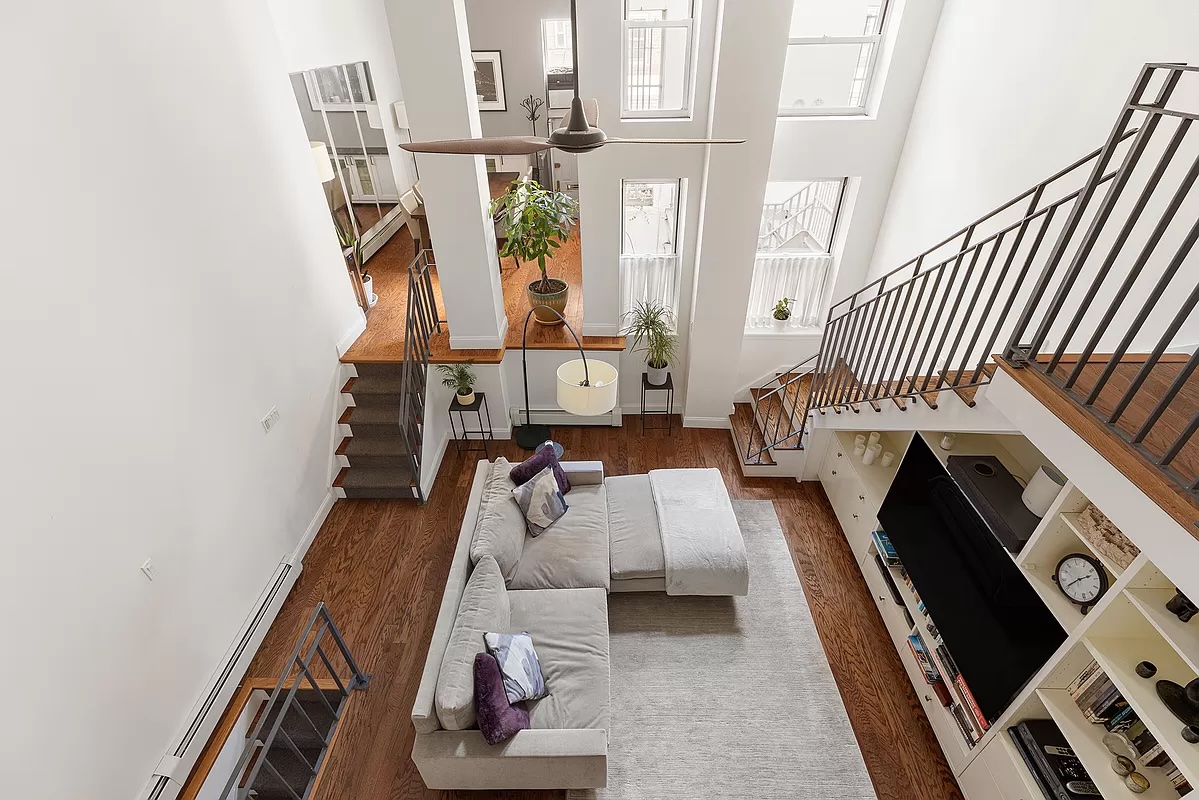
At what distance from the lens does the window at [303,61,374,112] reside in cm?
503

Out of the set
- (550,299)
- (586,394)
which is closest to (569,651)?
(586,394)

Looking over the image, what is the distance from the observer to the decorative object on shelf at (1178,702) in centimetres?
201

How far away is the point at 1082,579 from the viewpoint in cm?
247

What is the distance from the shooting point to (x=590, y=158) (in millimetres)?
4461

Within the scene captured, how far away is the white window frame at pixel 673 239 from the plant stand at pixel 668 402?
0.62m

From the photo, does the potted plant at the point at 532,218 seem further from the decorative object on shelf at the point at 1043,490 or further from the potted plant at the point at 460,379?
the decorative object on shelf at the point at 1043,490

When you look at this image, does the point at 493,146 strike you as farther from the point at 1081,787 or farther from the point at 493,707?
the point at 1081,787

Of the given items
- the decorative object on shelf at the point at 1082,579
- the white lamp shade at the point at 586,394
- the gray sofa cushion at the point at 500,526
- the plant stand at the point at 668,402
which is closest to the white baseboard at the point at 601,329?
the plant stand at the point at 668,402

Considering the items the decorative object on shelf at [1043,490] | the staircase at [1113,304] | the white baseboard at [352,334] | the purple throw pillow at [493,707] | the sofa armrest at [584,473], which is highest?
the staircase at [1113,304]

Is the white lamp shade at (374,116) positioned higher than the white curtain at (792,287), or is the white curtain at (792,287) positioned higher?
the white lamp shade at (374,116)

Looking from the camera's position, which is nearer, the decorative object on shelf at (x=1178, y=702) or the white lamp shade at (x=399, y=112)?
the decorative object on shelf at (x=1178, y=702)

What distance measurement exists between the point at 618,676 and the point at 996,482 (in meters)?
2.43

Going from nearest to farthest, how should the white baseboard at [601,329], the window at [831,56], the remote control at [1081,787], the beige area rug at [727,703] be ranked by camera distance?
the remote control at [1081,787] → the beige area rug at [727,703] → the window at [831,56] → the white baseboard at [601,329]

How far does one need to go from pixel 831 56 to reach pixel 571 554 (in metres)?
4.16
